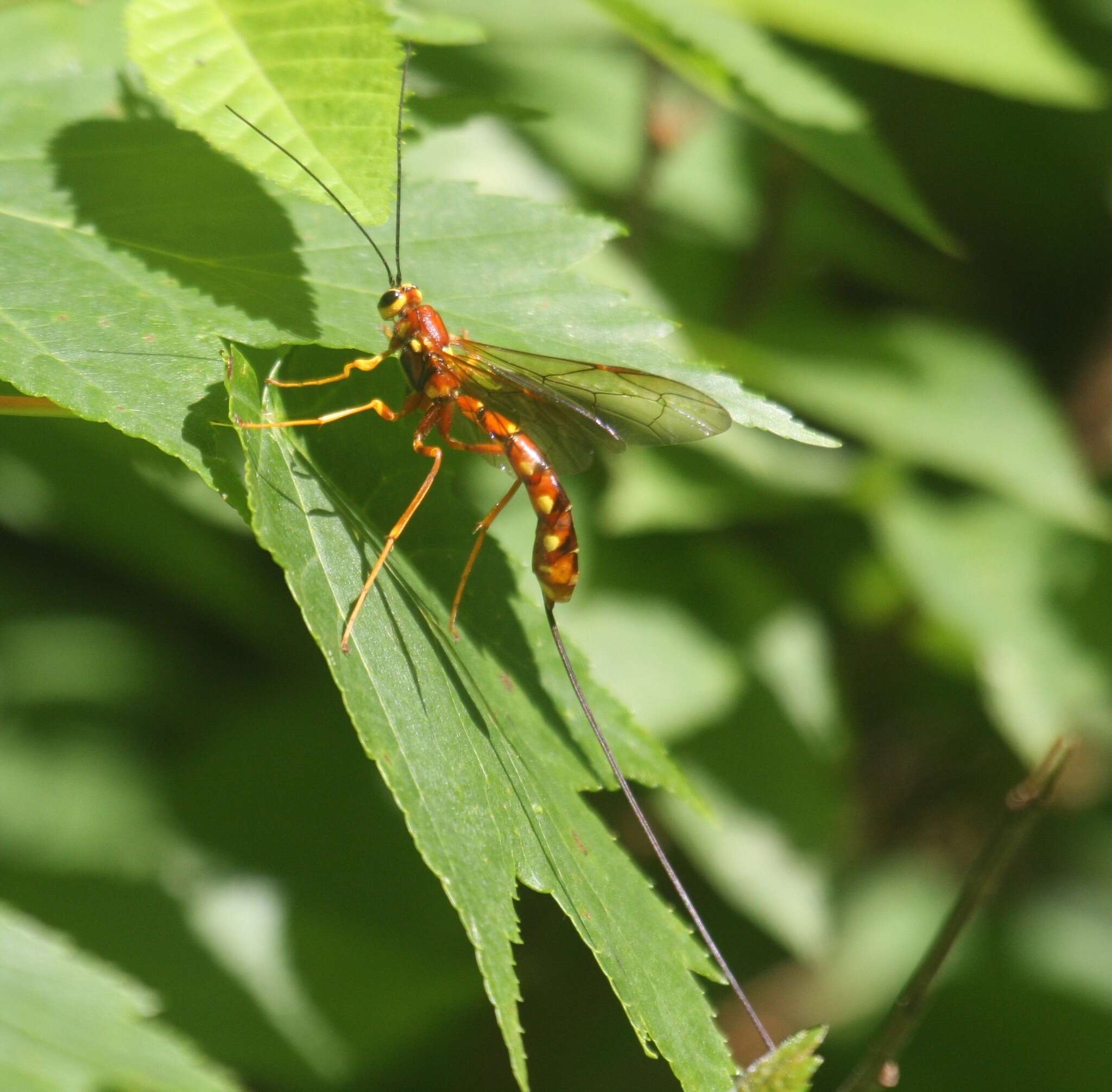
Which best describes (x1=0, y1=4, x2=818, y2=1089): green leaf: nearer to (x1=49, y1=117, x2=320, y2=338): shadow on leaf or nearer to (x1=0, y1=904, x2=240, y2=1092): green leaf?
(x1=49, y1=117, x2=320, y2=338): shadow on leaf

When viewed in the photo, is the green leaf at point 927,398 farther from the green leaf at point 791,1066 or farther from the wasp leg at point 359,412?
the green leaf at point 791,1066

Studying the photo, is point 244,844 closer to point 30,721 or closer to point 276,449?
point 30,721

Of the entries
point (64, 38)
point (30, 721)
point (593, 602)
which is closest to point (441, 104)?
point (64, 38)

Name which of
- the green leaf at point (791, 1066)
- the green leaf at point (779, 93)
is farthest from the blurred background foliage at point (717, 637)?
the green leaf at point (791, 1066)

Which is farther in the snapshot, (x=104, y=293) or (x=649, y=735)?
(x=649, y=735)

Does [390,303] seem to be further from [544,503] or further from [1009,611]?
[1009,611]
